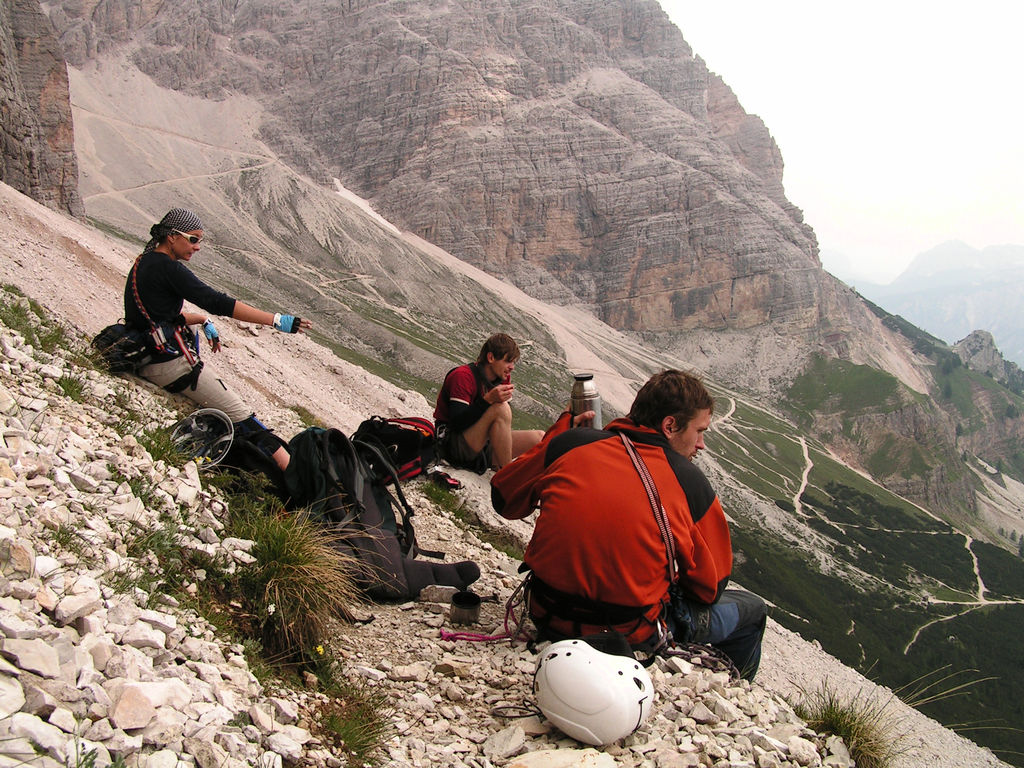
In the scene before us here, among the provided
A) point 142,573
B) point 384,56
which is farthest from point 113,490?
point 384,56

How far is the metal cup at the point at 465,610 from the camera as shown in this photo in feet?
19.4

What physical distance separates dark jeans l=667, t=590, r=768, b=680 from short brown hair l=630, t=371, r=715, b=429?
1437mm

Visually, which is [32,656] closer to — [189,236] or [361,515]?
[361,515]

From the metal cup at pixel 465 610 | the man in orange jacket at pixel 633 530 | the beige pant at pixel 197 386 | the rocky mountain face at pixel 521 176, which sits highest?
the rocky mountain face at pixel 521 176

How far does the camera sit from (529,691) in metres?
4.77

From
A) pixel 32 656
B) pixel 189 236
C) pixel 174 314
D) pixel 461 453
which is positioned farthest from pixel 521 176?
pixel 32 656

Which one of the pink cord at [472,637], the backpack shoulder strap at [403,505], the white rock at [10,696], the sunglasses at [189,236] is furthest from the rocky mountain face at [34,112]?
the white rock at [10,696]

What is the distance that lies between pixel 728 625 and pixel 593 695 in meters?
2.00

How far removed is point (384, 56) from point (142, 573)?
21023 cm

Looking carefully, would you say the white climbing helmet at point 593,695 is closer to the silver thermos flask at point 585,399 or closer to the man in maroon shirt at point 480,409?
the silver thermos flask at point 585,399

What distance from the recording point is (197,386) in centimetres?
737

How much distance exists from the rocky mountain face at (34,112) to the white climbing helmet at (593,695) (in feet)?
168

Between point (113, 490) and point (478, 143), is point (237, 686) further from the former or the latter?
point (478, 143)

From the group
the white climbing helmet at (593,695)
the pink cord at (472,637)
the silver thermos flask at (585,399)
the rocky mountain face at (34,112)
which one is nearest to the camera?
the white climbing helmet at (593,695)
